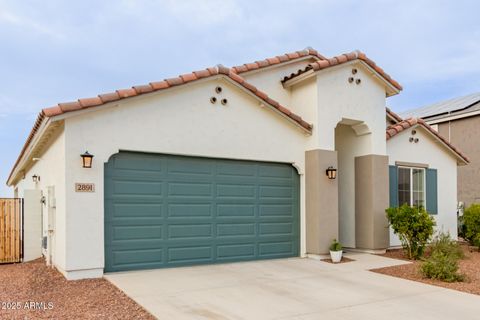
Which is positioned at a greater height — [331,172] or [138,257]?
[331,172]

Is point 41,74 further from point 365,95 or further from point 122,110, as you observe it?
point 365,95

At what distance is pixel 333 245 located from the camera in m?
9.98

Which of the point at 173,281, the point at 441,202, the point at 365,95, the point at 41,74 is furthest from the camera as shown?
the point at 41,74

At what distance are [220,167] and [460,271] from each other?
5.86 meters

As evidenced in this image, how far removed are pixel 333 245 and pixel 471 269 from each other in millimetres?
3139

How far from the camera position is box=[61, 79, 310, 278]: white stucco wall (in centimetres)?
768

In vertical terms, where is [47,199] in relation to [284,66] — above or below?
below

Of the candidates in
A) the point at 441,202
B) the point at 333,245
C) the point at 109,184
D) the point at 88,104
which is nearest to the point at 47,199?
the point at 109,184

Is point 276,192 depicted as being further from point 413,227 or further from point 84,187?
point 84,187

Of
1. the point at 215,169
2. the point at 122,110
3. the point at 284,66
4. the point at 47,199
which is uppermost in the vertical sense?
the point at 284,66

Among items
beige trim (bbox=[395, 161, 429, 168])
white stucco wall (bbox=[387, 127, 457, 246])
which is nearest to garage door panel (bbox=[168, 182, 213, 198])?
white stucco wall (bbox=[387, 127, 457, 246])

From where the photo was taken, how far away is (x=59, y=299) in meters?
6.36

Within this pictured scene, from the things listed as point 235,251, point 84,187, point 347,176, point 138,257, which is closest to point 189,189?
point 138,257

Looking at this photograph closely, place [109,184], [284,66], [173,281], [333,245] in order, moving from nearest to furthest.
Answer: [173,281] < [109,184] < [333,245] < [284,66]
